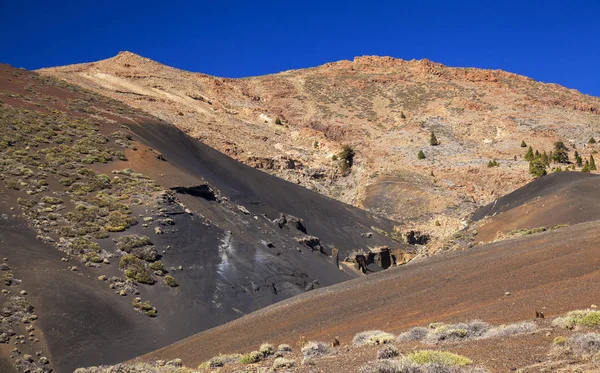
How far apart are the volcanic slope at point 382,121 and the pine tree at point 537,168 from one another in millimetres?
1328

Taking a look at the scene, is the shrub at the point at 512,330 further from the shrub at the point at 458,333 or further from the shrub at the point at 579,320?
the shrub at the point at 579,320

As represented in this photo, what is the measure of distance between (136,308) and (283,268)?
992cm

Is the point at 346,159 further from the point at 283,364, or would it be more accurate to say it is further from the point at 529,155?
the point at 283,364

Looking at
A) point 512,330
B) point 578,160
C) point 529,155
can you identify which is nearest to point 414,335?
point 512,330

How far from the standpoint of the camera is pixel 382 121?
88.7 m

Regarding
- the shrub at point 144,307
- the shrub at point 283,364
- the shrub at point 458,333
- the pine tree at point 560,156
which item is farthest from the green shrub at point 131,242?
the pine tree at point 560,156

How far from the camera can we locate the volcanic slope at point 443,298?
14.9 meters

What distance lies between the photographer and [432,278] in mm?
20500

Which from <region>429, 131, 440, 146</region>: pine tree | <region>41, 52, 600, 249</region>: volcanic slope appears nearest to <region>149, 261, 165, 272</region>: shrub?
<region>41, 52, 600, 249</region>: volcanic slope

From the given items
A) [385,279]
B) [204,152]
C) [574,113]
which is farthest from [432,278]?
[574,113]

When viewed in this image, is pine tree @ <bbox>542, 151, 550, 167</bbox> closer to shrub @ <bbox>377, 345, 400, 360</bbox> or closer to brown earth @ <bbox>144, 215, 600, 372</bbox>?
brown earth @ <bbox>144, 215, 600, 372</bbox>

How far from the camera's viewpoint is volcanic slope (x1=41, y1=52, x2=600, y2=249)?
205ft

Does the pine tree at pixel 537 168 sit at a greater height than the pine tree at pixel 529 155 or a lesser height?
lesser

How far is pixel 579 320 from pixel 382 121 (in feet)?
260
